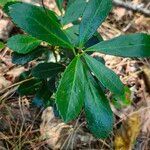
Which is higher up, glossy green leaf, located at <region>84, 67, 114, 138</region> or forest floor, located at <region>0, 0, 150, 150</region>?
glossy green leaf, located at <region>84, 67, 114, 138</region>

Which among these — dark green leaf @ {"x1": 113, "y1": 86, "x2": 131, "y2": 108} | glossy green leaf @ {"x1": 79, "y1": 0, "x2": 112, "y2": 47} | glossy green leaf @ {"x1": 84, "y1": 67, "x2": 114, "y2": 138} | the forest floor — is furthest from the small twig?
glossy green leaf @ {"x1": 84, "y1": 67, "x2": 114, "y2": 138}

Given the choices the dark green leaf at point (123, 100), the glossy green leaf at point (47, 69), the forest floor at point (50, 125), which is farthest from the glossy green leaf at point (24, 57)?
the dark green leaf at point (123, 100)

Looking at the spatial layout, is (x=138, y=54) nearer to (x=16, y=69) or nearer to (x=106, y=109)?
(x=106, y=109)

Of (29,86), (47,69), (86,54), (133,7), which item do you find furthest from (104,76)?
(133,7)

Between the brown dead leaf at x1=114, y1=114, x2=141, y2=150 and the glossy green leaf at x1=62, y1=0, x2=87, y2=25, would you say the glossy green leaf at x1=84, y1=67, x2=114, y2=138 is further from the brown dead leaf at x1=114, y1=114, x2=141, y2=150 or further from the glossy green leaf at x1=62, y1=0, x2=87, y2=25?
the brown dead leaf at x1=114, y1=114, x2=141, y2=150

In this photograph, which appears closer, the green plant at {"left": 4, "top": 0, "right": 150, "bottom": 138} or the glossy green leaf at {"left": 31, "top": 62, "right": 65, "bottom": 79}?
the green plant at {"left": 4, "top": 0, "right": 150, "bottom": 138}

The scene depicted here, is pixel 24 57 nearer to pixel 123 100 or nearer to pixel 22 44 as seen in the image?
pixel 22 44

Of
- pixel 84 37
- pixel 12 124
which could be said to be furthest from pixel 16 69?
pixel 84 37
